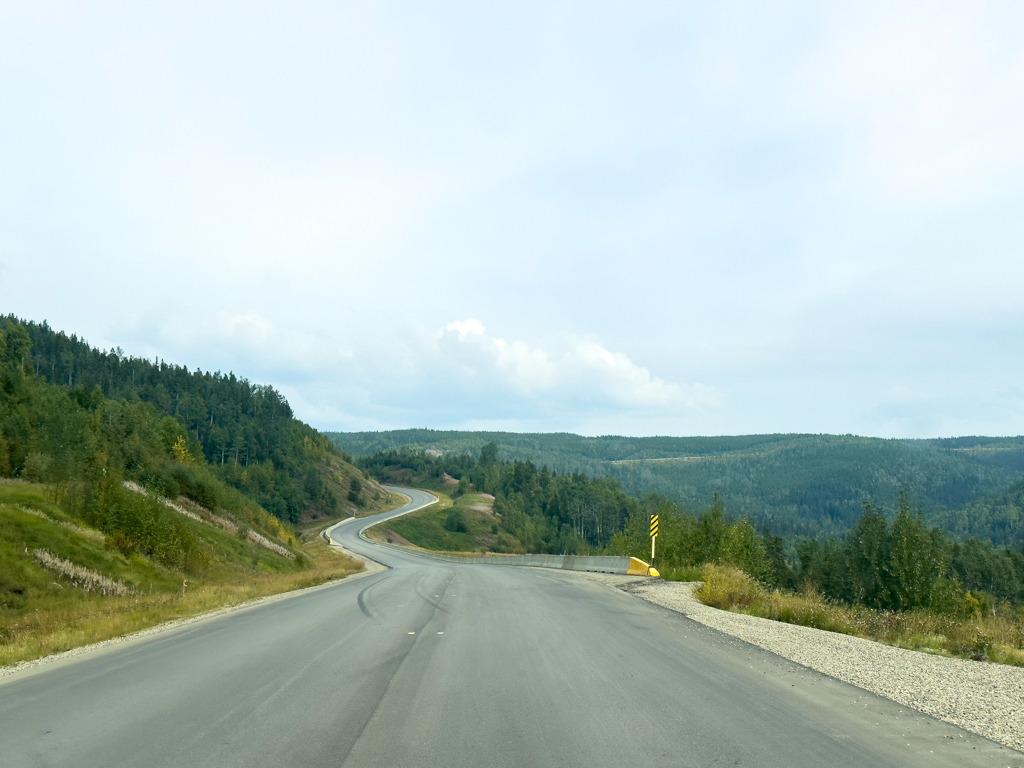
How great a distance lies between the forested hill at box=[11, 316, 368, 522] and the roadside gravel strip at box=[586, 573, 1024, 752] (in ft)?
371

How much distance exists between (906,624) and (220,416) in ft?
479

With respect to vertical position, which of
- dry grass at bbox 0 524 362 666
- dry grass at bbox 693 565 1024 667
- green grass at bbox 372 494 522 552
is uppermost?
dry grass at bbox 693 565 1024 667

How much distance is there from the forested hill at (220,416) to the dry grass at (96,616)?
322 ft

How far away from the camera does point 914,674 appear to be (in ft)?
26.6

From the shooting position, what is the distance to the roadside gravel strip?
6.14 m

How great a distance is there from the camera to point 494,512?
13612 cm

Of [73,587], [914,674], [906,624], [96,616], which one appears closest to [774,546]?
[906,624]

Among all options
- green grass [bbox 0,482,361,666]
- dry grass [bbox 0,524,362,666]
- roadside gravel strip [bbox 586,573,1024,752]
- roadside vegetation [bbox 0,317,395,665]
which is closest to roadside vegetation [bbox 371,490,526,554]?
roadside vegetation [bbox 0,317,395,665]

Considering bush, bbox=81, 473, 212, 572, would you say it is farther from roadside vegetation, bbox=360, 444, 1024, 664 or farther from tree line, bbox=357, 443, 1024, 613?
tree line, bbox=357, 443, 1024, 613

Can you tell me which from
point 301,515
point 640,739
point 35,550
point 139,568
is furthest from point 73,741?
point 301,515

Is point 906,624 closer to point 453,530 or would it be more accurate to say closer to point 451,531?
point 451,531

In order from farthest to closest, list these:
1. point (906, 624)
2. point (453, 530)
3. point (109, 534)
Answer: point (453, 530)
point (109, 534)
point (906, 624)

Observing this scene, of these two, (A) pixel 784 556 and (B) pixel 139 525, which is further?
(A) pixel 784 556

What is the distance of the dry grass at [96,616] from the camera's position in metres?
11.7
